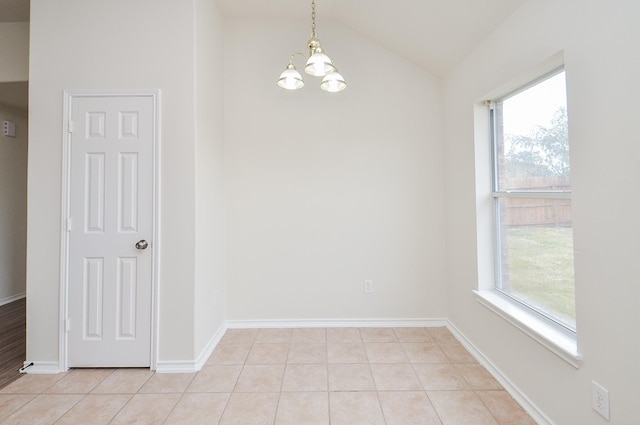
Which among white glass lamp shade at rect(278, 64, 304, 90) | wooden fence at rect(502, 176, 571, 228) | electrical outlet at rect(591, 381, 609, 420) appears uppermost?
white glass lamp shade at rect(278, 64, 304, 90)

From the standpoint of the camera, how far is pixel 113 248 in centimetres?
238

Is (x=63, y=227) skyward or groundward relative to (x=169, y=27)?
groundward

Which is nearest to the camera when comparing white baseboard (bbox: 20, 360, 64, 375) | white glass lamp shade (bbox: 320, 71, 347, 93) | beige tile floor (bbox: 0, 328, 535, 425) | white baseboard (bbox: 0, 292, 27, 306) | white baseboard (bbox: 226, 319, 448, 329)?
beige tile floor (bbox: 0, 328, 535, 425)

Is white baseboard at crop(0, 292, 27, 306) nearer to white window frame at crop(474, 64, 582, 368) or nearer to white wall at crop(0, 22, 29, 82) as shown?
white wall at crop(0, 22, 29, 82)

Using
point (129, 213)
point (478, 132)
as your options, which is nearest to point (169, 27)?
point (129, 213)

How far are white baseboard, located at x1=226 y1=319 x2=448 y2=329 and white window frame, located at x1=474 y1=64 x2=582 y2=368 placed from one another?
846 mm

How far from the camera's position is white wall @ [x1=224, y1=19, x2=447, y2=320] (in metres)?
3.17

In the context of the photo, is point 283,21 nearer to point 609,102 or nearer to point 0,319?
point 609,102

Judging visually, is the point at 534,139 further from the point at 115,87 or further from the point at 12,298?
the point at 12,298

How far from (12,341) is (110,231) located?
1.75 metres

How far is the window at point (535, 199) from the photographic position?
1.74 metres

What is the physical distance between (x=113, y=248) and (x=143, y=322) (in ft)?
2.02

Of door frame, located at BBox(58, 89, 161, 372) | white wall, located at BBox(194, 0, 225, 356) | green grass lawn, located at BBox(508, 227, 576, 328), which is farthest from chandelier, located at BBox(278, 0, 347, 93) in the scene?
green grass lawn, located at BBox(508, 227, 576, 328)

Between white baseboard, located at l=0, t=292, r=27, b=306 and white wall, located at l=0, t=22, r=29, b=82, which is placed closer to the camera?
white wall, located at l=0, t=22, r=29, b=82
